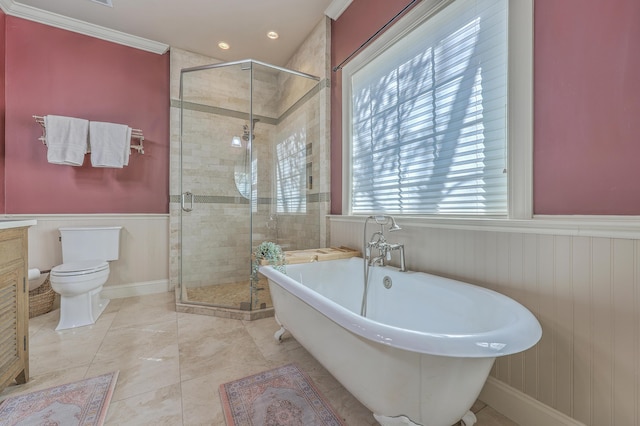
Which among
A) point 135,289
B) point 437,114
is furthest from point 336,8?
point 135,289

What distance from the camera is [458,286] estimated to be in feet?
4.21

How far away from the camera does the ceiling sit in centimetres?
239

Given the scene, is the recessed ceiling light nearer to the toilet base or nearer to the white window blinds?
the white window blinds

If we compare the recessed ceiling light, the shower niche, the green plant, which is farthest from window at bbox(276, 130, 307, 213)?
the recessed ceiling light

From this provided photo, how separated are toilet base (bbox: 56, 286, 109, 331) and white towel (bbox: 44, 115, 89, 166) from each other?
1.23 meters

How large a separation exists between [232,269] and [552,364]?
2740 millimetres

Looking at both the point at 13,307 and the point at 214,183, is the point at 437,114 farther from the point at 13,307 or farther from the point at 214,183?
the point at 13,307

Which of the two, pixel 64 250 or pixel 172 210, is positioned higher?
pixel 172 210

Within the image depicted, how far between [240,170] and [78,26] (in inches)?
80.7

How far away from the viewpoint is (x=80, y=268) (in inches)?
84.0

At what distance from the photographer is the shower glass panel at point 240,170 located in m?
2.81

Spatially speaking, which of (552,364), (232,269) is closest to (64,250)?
(232,269)

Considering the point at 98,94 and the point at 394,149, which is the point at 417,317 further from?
the point at 98,94

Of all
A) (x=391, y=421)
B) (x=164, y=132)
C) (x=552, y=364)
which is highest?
(x=164, y=132)
